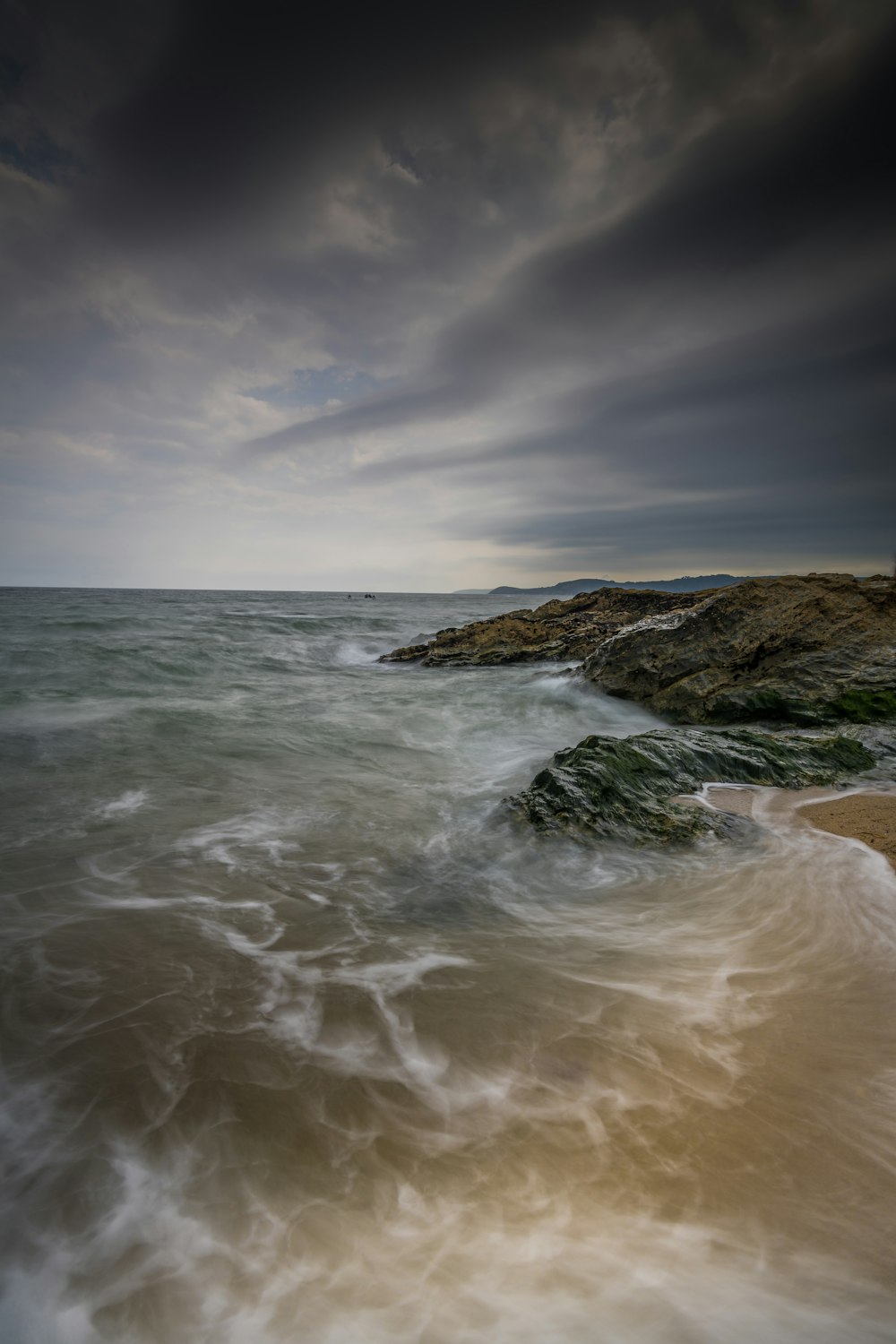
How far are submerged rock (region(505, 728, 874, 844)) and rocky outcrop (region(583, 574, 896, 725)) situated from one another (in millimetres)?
1474

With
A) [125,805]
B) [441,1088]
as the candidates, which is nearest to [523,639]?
[125,805]

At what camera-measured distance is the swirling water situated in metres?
1.73

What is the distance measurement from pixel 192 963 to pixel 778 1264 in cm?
301

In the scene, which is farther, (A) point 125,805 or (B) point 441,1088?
(A) point 125,805

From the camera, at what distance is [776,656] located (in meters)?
9.41

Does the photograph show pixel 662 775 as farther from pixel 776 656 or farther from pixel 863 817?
pixel 776 656

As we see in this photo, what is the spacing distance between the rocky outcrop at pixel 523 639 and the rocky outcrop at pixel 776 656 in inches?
222

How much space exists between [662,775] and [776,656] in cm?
483

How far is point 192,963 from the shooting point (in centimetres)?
342

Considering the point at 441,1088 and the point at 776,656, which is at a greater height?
the point at 776,656

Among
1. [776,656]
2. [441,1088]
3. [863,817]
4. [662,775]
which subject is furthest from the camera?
[776,656]

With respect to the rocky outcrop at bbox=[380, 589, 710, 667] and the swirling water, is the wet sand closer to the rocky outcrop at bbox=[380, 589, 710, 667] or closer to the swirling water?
the swirling water

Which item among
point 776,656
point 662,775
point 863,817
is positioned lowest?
point 863,817

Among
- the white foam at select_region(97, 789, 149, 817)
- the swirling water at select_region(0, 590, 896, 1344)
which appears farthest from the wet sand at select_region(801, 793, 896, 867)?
the white foam at select_region(97, 789, 149, 817)
